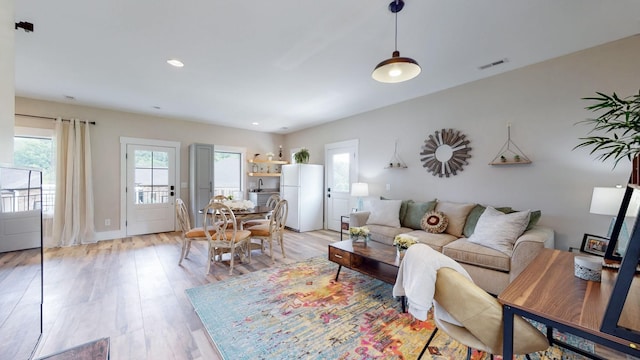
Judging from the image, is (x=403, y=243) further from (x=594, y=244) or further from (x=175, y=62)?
(x=175, y=62)

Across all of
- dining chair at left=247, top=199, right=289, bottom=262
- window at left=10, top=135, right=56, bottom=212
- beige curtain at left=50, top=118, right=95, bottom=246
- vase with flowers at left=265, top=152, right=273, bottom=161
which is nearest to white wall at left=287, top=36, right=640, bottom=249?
dining chair at left=247, top=199, right=289, bottom=262

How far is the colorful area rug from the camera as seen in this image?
5.79ft

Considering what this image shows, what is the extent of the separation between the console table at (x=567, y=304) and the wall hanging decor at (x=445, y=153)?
2416 mm

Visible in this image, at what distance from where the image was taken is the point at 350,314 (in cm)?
223

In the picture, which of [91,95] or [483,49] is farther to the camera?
[91,95]

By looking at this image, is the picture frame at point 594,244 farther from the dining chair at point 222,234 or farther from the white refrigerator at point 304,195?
the white refrigerator at point 304,195

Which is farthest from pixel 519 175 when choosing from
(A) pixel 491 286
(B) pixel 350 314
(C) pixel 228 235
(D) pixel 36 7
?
(D) pixel 36 7

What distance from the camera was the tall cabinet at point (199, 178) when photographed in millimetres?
5508

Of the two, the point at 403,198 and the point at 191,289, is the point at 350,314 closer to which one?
the point at 191,289

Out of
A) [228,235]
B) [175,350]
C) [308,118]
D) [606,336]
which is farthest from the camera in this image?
[308,118]

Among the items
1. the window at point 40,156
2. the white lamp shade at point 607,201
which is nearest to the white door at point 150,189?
the window at point 40,156

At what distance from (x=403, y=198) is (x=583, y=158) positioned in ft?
7.46

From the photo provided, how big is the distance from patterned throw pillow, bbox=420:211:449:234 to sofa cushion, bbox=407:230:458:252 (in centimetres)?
10

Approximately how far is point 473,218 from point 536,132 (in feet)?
4.21
